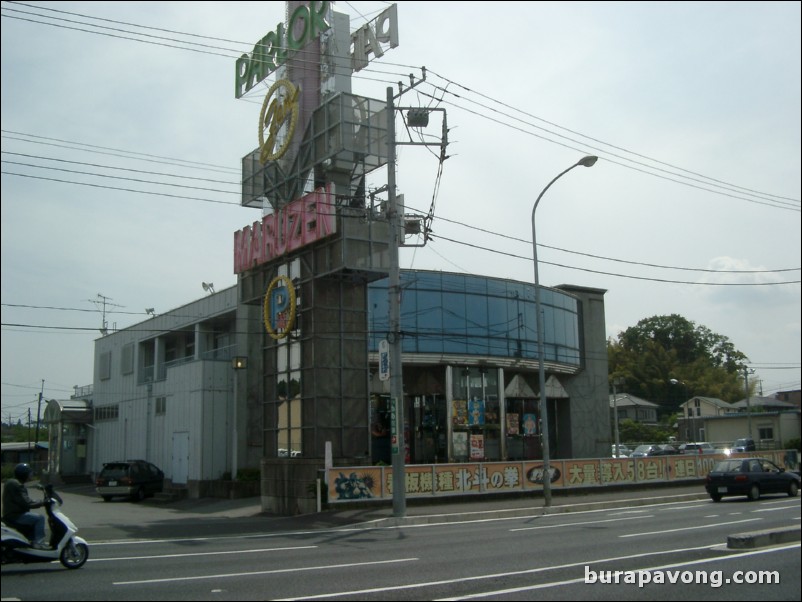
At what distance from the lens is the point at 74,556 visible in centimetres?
1248

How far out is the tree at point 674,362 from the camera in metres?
92.6

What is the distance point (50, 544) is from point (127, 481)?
22.7m

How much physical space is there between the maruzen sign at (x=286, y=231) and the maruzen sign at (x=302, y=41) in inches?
226

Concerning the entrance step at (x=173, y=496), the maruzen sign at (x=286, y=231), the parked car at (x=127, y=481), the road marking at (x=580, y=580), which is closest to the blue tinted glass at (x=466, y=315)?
the maruzen sign at (x=286, y=231)

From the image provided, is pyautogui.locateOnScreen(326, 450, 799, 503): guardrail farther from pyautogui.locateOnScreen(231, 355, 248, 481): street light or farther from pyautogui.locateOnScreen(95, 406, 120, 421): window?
pyautogui.locateOnScreen(95, 406, 120, 421): window

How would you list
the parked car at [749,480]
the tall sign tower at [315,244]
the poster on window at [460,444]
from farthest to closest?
the poster on window at [460,444] → the tall sign tower at [315,244] → the parked car at [749,480]

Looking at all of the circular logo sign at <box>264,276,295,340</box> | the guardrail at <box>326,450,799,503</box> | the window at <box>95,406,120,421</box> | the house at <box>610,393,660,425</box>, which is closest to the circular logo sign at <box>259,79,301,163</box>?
the circular logo sign at <box>264,276,295,340</box>

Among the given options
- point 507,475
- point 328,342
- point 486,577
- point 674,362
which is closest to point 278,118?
point 328,342

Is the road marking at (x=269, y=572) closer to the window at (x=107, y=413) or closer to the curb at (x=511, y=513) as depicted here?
the curb at (x=511, y=513)

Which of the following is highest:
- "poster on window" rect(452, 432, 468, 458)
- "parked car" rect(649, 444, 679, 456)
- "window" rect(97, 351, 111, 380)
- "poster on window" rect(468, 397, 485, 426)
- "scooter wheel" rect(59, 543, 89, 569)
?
"window" rect(97, 351, 111, 380)

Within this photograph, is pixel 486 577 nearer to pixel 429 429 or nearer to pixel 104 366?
pixel 429 429

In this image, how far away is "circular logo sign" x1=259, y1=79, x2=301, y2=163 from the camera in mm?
29266

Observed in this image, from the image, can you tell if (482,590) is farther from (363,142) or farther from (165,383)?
(165,383)

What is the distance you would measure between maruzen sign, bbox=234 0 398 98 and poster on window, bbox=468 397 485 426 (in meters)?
18.6
